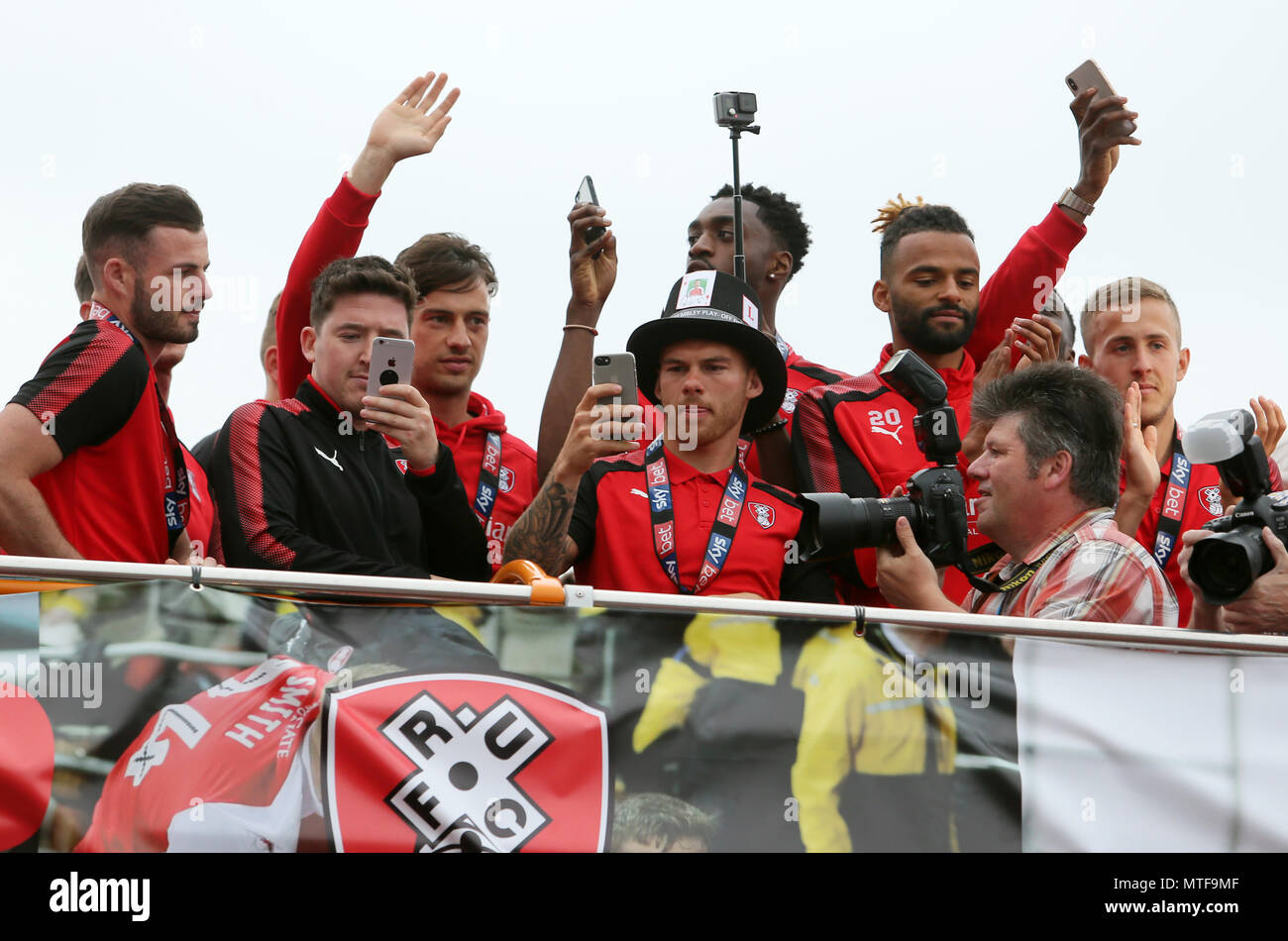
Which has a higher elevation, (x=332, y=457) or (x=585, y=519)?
(x=332, y=457)

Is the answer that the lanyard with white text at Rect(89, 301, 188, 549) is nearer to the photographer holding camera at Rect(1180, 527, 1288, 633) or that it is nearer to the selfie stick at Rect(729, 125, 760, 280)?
the selfie stick at Rect(729, 125, 760, 280)

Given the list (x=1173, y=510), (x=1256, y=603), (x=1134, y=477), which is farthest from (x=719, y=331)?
(x=1256, y=603)

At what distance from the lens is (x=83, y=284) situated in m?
5.36

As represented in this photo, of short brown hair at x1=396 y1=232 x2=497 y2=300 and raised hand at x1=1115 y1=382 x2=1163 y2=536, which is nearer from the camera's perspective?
raised hand at x1=1115 y1=382 x2=1163 y2=536

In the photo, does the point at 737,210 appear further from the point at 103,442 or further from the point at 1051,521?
the point at 103,442

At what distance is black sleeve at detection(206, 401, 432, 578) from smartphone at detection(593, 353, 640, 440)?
82 cm

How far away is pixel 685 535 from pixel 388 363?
1.13 meters

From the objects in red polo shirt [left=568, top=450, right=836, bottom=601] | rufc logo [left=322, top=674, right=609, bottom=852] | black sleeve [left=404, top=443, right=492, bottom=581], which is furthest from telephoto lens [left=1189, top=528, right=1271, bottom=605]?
black sleeve [left=404, top=443, right=492, bottom=581]

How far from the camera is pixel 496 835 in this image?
343cm

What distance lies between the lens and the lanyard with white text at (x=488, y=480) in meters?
5.66

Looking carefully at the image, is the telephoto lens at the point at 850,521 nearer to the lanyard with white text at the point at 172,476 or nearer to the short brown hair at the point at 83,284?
the lanyard with white text at the point at 172,476

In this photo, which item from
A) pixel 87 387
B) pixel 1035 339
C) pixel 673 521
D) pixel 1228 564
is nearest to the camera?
pixel 1228 564

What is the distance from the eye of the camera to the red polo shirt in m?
4.98

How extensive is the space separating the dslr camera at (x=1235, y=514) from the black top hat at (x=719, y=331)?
5.88 ft
